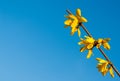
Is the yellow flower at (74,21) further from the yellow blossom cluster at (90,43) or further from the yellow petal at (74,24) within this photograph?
the yellow blossom cluster at (90,43)

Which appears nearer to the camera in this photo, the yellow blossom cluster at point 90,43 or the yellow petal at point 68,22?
the yellow blossom cluster at point 90,43

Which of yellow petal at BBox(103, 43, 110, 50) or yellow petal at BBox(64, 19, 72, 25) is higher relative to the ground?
yellow petal at BBox(64, 19, 72, 25)

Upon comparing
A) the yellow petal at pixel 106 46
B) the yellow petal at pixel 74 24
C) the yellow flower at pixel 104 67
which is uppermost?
the yellow petal at pixel 74 24

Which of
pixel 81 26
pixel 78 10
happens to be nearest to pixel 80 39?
pixel 81 26

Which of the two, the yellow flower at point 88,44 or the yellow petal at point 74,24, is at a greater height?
the yellow petal at point 74,24

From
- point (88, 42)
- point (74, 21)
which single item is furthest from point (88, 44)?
point (74, 21)

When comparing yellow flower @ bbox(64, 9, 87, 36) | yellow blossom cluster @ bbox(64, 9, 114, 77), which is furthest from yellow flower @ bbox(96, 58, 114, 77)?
yellow flower @ bbox(64, 9, 87, 36)

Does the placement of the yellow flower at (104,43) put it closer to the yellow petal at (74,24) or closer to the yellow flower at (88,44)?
the yellow flower at (88,44)

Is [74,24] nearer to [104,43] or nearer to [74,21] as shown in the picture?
[74,21]

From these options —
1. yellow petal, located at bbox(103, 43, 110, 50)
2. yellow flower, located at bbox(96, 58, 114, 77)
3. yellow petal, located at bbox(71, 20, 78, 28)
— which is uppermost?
yellow petal, located at bbox(71, 20, 78, 28)

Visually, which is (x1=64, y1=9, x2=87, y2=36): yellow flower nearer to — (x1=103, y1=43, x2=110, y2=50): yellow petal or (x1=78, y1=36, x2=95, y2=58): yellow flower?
(x1=78, y1=36, x2=95, y2=58): yellow flower

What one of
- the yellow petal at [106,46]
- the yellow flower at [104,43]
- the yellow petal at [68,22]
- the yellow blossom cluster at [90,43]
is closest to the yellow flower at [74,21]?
the yellow petal at [68,22]
